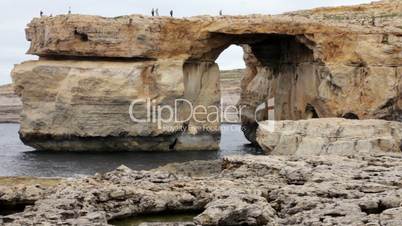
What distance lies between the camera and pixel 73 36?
5241 cm

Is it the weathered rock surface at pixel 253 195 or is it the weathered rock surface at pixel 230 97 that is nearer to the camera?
the weathered rock surface at pixel 253 195

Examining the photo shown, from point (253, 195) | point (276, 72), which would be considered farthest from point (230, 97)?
point (253, 195)

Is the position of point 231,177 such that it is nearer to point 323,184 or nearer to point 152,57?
point 323,184

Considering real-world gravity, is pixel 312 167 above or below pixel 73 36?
below

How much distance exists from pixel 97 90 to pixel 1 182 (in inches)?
827

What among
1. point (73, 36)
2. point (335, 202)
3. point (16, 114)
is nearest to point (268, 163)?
point (335, 202)

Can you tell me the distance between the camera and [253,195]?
77.6 ft

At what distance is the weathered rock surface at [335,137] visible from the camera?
39.3 m

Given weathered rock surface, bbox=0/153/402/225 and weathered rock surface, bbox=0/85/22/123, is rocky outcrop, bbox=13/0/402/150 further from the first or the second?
weathered rock surface, bbox=0/85/22/123

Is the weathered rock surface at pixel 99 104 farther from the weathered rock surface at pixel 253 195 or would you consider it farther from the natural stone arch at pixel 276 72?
the weathered rock surface at pixel 253 195

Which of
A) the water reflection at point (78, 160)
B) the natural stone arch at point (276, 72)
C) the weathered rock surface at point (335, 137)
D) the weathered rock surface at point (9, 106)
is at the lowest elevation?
the weathered rock surface at point (9, 106)

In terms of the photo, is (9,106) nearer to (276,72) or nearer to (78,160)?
(276,72)

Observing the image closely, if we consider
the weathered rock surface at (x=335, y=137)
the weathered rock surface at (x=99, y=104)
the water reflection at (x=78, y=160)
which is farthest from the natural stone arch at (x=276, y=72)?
the weathered rock surface at (x=335, y=137)

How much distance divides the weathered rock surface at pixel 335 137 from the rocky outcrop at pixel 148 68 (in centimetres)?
878
